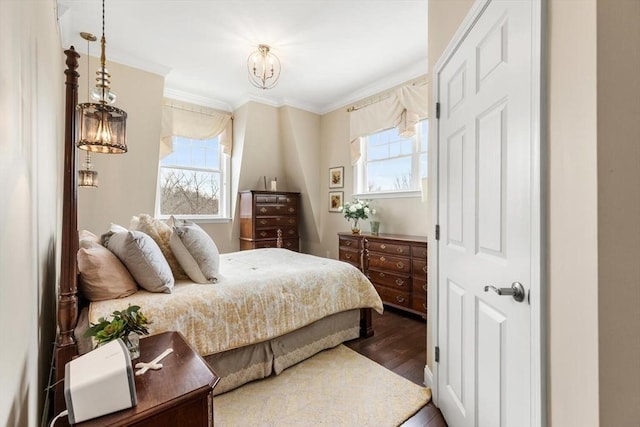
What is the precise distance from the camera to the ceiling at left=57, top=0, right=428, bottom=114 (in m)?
2.62

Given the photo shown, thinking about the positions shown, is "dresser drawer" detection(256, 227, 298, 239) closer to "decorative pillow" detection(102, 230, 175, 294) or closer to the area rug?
the area rug

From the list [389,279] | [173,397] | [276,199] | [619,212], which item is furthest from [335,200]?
[619,212]

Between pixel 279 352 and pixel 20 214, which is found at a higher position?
pixel 20 214

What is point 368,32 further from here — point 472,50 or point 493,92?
point 493,92

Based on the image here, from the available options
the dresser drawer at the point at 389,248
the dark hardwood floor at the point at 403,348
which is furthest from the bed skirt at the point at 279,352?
the dresser drawer at the point at 389,248

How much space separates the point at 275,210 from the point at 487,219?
3.83 m

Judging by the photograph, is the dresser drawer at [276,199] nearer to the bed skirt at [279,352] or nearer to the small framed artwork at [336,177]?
the small framed artwork at [336,177]

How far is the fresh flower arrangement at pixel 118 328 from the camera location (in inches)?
45.2

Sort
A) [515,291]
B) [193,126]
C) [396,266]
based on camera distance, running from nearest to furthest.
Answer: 1. [515,291]
2. [396,266]
3. [193,126]

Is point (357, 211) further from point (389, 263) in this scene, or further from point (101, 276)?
point (101, 276)

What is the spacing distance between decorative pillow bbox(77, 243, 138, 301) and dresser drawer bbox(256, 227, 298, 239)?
284 cm

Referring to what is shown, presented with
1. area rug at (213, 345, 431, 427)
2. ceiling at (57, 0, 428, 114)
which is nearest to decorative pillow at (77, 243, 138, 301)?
area rug at (213, 345, 431, 427)

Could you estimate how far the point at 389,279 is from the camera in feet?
11.4

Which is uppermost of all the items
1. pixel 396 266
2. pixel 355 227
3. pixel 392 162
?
pixel 392 162
